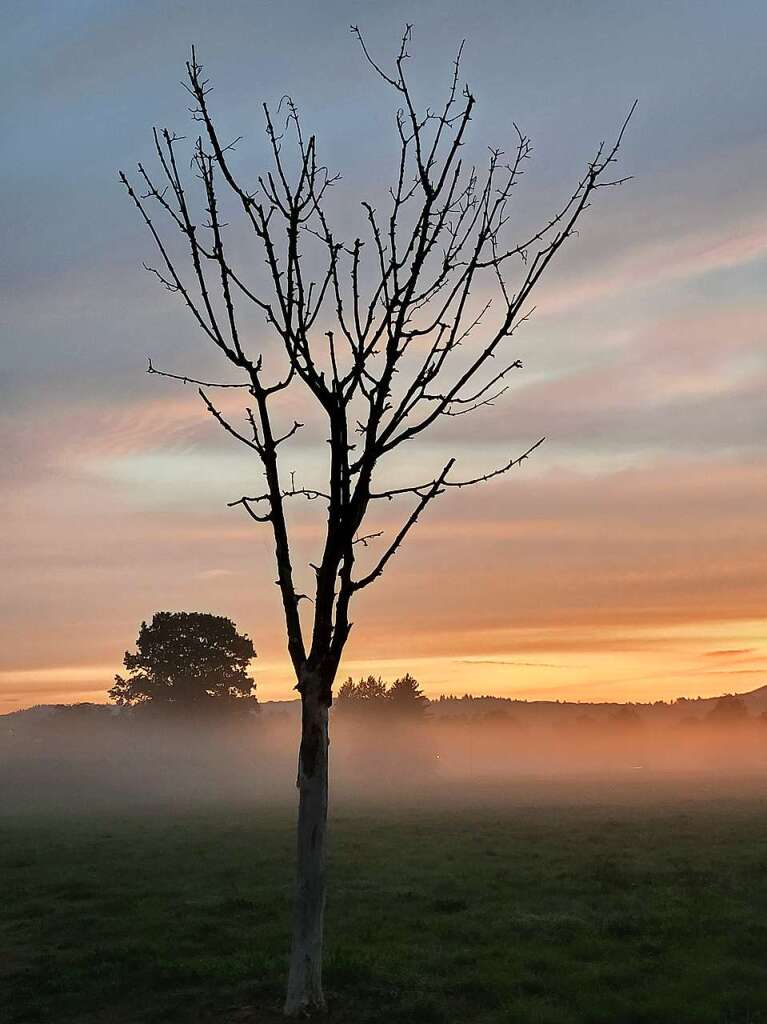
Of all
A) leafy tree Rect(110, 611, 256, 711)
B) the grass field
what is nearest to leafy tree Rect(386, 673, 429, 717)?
leafy tree Rect(110, 611, 256, 711)

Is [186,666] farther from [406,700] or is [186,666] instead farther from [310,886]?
[310,886]

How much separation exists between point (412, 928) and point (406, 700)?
358 ft

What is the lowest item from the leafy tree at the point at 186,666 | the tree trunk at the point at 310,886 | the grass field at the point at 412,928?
the grass field at the point at 412,928

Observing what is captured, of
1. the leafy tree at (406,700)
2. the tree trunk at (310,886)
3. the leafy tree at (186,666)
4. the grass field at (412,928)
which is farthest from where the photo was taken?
the leafy tree at (406,700)

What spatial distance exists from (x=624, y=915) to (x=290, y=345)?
41.6 feet

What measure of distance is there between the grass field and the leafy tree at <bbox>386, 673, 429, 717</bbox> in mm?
89639

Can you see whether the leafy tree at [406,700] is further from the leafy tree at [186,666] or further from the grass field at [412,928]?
the grass field at [412,928]

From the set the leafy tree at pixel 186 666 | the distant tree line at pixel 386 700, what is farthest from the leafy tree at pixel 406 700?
the leafy tree at pixel 186 666

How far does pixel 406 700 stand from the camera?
126188 mm

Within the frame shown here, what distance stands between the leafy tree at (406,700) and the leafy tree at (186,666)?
33996 millimetres

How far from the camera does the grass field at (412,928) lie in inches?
522

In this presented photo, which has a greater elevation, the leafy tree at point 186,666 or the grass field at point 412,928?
the leafy tree at point 186,666

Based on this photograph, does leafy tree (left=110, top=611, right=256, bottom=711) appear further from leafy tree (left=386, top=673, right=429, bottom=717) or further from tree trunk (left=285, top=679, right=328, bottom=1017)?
tree trunk (left=285, top=679, right=328, bottom=1017)

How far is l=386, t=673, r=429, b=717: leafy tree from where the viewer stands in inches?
4951
